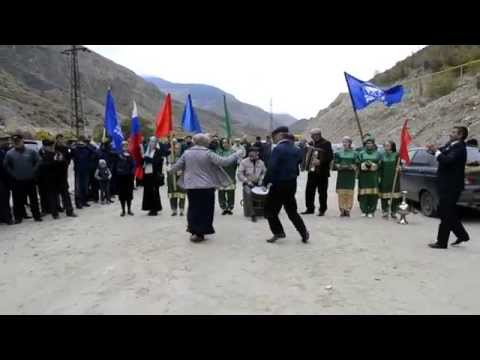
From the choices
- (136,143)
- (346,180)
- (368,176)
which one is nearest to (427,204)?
(368,176)

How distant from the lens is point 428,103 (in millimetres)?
31453

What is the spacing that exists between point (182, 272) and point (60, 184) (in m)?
6.29

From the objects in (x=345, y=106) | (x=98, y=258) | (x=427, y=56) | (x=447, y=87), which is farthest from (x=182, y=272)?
(x=345, y=106)

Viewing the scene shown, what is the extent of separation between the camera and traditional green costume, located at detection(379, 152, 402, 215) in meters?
10.5

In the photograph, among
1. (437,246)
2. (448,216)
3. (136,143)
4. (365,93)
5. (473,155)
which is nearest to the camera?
(448,216)

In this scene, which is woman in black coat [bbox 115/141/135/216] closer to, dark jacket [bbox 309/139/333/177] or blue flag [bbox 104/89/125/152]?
blue flag [bbox 104/89/125/152]

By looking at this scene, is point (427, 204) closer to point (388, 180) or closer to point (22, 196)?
point (388, 180)

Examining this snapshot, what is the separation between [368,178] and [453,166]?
136 inches

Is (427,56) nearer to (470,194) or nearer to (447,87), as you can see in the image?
(447,87)

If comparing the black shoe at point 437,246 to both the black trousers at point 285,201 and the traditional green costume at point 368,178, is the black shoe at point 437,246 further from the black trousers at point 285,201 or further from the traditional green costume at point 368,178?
the traditional green costume at point 368,178

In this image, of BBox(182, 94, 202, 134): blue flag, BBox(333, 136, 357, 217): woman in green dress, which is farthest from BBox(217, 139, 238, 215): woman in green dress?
BBox(333, 136, 357, 217): woman in green dress

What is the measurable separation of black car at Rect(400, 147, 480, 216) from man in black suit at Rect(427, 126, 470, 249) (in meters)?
2.56

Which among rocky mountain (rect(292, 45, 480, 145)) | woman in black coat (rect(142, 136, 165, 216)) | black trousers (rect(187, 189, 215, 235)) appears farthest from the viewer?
rocky mountain (rect(292, 45, 480, 145))
